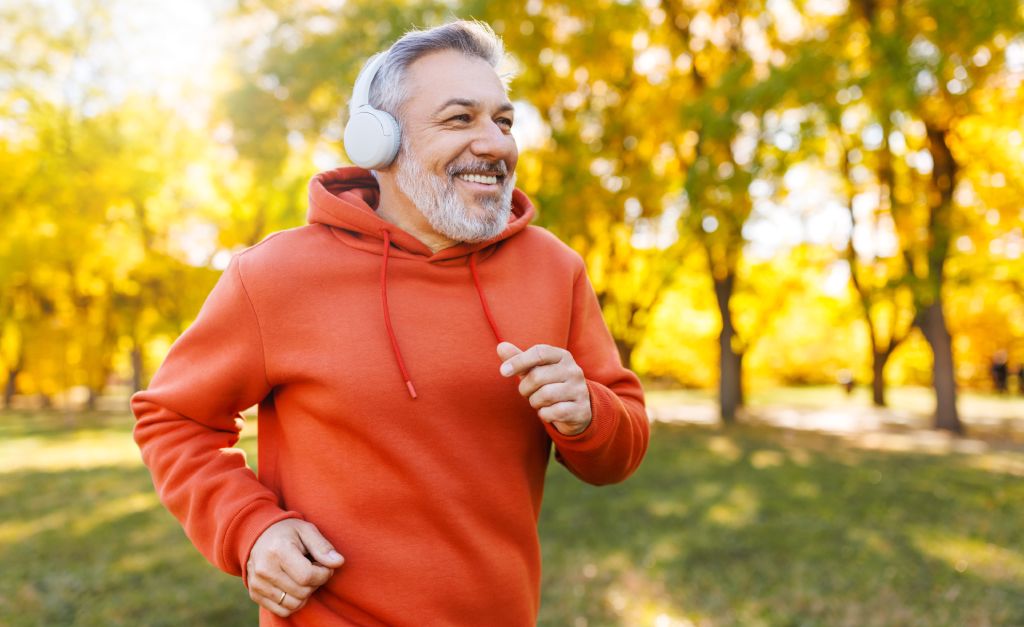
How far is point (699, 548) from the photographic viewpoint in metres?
6.83

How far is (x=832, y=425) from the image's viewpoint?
57.8 feet

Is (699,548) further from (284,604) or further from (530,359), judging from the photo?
(530,359)

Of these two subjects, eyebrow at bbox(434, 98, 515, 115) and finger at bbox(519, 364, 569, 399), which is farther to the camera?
eyebrow at bbox(434, 98, 515, 115)

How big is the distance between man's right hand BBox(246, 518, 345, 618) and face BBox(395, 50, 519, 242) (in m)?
0.78

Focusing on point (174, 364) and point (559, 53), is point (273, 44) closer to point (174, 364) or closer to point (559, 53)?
point (559, 53)

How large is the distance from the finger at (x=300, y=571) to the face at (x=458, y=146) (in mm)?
805

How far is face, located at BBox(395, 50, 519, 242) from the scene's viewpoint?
5.99 ft

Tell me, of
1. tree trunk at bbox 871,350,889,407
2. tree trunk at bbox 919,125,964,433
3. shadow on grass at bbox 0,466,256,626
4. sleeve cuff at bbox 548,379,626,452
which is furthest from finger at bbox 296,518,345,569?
tree trunk at bbox 871,350,889,407

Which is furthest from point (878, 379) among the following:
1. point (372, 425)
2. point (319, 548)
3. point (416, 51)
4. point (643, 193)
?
point (319, 548)

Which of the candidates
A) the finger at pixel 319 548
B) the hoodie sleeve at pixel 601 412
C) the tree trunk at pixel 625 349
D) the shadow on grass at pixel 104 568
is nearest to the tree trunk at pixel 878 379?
the tree trunk at pixel 625 349

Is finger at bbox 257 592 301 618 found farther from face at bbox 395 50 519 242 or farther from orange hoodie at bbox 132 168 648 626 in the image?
face at bbox 395 50 519 242

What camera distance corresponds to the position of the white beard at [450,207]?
6.00ft

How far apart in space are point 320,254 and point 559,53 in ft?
43.3

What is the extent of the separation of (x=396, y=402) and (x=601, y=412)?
46cm
